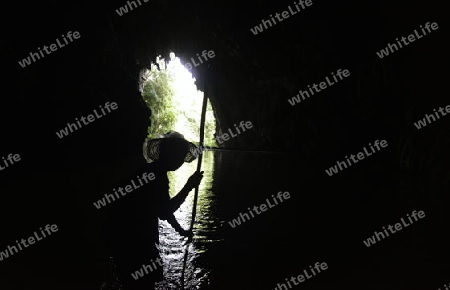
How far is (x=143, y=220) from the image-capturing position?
7.90 feet

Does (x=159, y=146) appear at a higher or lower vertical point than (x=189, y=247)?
higher

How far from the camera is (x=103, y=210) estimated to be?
6.30 metres

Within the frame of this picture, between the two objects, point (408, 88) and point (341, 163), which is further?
point (341, 163)

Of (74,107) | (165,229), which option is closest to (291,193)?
(165,229)

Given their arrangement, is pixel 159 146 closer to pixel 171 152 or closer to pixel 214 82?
pixel 171 152

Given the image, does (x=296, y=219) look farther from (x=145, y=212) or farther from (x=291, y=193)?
(x=145, y=212)

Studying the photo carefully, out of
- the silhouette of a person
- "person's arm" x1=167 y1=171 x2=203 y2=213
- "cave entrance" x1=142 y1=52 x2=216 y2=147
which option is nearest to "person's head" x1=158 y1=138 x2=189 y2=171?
the silhouette of a person

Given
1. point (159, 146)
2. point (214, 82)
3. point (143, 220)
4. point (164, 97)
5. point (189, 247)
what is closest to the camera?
point (143, 220)

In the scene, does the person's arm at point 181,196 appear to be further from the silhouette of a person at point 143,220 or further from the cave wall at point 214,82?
the cave wall at point 214,82

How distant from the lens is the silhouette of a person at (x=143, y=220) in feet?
7.66

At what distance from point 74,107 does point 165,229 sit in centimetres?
962

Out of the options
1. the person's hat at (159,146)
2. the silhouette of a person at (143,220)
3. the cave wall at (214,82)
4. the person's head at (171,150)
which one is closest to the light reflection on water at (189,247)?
the cave wall at (214,82)

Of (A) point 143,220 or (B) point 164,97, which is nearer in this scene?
(A) point 143,220

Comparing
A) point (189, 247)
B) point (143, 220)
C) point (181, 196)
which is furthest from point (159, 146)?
point (189, 247)
